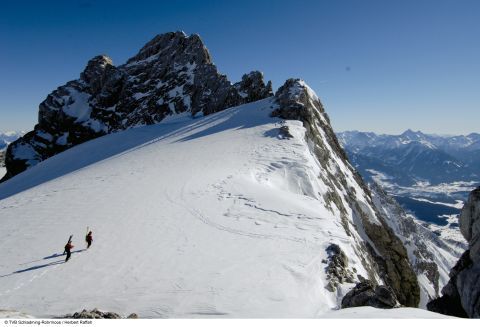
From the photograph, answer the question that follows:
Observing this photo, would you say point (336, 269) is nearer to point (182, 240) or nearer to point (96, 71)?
point (182, 240)

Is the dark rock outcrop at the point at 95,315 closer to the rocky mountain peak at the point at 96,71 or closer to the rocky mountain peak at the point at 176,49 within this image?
the rocky mountain peak at the point at 176,49

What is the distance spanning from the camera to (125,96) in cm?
9869

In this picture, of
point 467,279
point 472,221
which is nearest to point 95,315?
point 467,279

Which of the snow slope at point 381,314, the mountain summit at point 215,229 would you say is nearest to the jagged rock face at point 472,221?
the mountain summit at point 215,229

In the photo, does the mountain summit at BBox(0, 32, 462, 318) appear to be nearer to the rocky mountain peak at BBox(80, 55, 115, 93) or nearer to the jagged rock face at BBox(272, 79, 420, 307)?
the jagged rock face at BBox(272, 79, 420, 307)

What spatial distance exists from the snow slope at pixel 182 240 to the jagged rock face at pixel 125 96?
54.6m

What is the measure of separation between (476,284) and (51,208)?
87.4 feet

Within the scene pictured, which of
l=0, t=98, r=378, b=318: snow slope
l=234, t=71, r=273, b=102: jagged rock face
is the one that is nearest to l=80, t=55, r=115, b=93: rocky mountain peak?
l=234, t=71, r=273, b=102: jagged rock face

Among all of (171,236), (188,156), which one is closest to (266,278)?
(171,236)

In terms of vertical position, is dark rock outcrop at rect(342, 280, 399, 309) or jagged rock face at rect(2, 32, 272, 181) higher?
jagged rock face at rect(2, 32, 272, 181)

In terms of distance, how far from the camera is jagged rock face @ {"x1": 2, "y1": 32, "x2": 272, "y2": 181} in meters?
89.2

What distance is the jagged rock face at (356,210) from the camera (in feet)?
107

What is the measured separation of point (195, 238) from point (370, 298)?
30.7 feet

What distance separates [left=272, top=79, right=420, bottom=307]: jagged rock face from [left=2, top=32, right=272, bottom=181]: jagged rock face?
35297 mm
